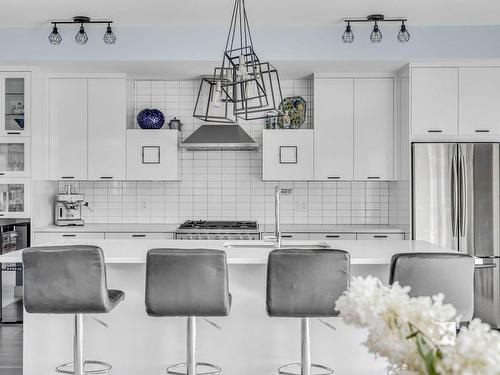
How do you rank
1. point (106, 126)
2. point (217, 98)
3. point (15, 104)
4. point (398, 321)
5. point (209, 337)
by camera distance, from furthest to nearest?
point (106, 126), point (15, 104), point (209, 337), point (217, 98), point (398, 321)

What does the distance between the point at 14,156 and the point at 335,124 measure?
3181mm

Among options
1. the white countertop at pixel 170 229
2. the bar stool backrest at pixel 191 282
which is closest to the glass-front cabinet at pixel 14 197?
the white countertop at pixel 170 229

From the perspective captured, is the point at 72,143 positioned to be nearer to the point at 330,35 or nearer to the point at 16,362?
the point at 16,362

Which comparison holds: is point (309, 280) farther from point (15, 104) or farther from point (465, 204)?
point (15, 104)

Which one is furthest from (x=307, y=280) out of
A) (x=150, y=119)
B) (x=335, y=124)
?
(x=150, y=119)

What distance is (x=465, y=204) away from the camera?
4.84m

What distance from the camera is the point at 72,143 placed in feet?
17.8

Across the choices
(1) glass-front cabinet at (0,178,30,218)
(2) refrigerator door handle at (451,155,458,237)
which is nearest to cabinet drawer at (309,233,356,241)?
(2) refrigerator door handle at (451,155,458,237)

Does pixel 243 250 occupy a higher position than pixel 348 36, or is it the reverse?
pixel 348 36

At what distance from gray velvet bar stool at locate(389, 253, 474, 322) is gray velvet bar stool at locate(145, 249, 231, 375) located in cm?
89

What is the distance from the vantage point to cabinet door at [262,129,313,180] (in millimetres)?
5441

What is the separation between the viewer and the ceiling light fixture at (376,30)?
14.4ft

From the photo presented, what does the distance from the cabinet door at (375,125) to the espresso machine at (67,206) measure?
2.92 meters

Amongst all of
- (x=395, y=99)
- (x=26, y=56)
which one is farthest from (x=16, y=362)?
(x=395, y=99)
